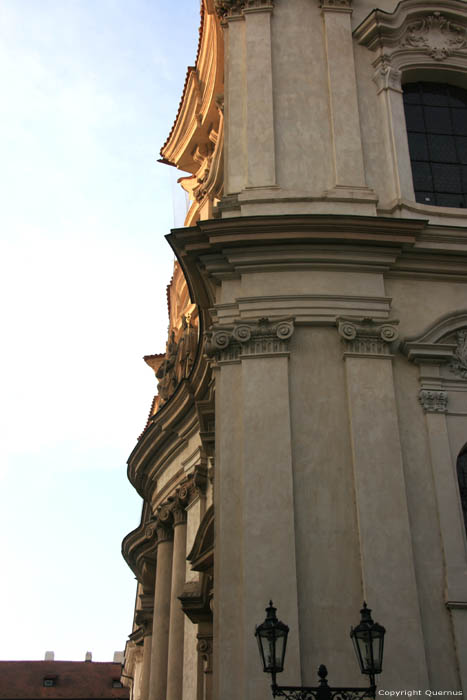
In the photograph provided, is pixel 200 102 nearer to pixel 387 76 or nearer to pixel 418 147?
pixel 387 76

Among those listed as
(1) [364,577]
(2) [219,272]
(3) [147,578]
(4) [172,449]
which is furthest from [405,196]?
(3) [147,578]

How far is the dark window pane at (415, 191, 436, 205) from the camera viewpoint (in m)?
14.8

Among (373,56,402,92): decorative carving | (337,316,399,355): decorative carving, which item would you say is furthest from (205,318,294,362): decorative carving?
(373,56,402,92): decorative carving

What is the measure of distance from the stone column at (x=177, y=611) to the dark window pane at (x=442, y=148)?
10.2 m

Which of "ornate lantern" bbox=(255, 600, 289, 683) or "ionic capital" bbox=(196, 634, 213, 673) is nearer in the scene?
"ornate lantern" bbox=(255, 600, 289, 683)

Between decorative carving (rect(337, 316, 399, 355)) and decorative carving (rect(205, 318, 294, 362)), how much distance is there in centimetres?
81

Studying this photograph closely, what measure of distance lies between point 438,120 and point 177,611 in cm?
1218

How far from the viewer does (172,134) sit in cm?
2588

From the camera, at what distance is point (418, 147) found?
15328 millimetres

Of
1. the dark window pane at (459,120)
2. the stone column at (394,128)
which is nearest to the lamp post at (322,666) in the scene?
the stone column at (394,128)

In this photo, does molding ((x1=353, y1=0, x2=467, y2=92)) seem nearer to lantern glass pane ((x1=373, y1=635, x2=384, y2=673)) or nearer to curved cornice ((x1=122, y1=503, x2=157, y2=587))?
lantern glass pane ((x1=373, y1=635, x2=384, y2=673))

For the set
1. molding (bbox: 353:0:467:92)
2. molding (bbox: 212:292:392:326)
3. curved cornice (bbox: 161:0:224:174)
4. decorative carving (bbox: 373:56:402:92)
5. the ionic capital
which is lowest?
the ionic capital

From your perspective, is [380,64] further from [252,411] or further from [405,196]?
[252,411]

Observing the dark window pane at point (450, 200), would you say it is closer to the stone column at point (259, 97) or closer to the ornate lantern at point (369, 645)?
the stone column at point (259, 97)
